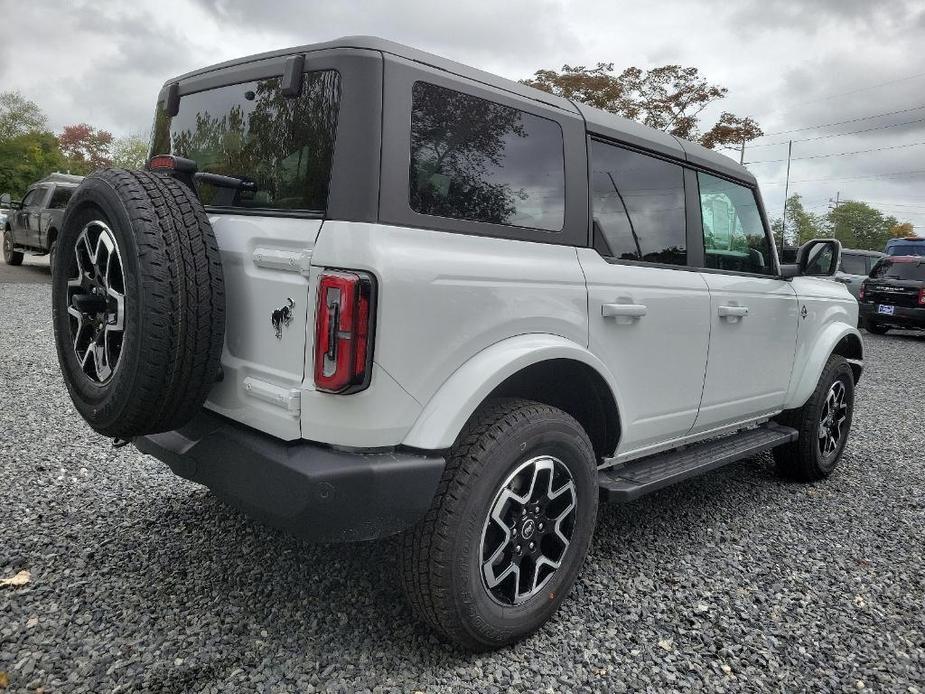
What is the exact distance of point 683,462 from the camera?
317 cm

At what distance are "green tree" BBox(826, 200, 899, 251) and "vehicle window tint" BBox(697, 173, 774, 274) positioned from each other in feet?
329

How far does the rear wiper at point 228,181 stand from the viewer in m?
2.31

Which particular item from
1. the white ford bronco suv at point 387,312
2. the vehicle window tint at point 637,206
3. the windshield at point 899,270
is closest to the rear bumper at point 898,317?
the windshield at point 899,270

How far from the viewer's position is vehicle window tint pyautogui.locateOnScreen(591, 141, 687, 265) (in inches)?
109

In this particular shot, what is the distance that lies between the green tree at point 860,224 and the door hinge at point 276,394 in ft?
338

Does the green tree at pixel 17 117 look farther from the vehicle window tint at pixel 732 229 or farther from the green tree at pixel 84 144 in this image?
the vehicle window tint at pixel 732 229

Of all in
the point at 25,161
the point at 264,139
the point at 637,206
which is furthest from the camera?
the point at 25,161

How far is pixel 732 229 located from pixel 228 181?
2.58 m

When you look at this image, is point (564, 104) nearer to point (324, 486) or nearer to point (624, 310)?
point (624, 310)

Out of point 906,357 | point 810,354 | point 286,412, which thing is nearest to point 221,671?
point 286,412

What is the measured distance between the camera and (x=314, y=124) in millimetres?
2104

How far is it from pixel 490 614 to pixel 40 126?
242 ft

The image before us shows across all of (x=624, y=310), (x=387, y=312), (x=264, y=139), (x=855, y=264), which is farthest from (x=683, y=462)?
(x=855, y=264)

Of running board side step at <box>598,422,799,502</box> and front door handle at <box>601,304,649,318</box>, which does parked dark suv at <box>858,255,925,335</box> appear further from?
front door handle at <box>601,304,649,318</box>
